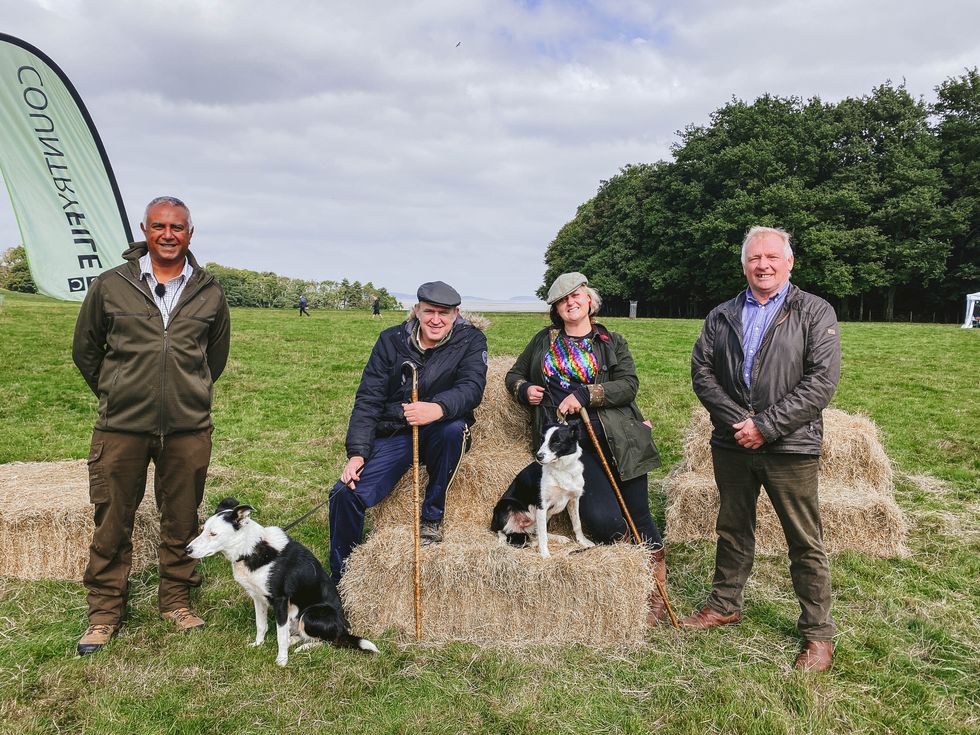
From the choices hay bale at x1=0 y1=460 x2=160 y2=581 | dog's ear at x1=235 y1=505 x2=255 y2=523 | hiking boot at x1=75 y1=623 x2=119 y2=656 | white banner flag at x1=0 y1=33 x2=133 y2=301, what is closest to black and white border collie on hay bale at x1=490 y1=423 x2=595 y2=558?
dog's ear at x1=235 y1=505 x2=255 y2=523

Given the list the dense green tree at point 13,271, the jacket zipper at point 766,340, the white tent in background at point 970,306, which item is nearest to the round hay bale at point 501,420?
the jacket zipper at point 766,340

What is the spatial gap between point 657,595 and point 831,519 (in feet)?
6.91

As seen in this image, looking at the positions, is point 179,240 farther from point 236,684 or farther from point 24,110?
point 24,110

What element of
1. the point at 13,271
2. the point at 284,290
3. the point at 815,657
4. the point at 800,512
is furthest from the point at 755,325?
the point at 13,271

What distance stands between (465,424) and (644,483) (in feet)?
5.15

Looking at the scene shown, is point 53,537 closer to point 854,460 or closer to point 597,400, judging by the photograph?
point 597,400

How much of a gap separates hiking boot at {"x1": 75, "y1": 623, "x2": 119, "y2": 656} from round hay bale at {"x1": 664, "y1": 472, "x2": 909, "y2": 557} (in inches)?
184

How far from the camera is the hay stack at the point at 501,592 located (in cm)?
412

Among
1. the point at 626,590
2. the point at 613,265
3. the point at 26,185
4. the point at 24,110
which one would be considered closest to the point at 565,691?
the point at 626,590

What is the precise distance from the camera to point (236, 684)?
3602mm

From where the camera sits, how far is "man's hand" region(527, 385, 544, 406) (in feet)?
17.2

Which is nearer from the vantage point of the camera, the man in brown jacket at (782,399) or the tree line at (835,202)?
the man in brown jacket at (782,399)

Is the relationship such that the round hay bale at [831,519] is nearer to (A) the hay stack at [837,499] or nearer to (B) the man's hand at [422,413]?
(A) the hay stack at [837,499]

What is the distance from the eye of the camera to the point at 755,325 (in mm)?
3949
